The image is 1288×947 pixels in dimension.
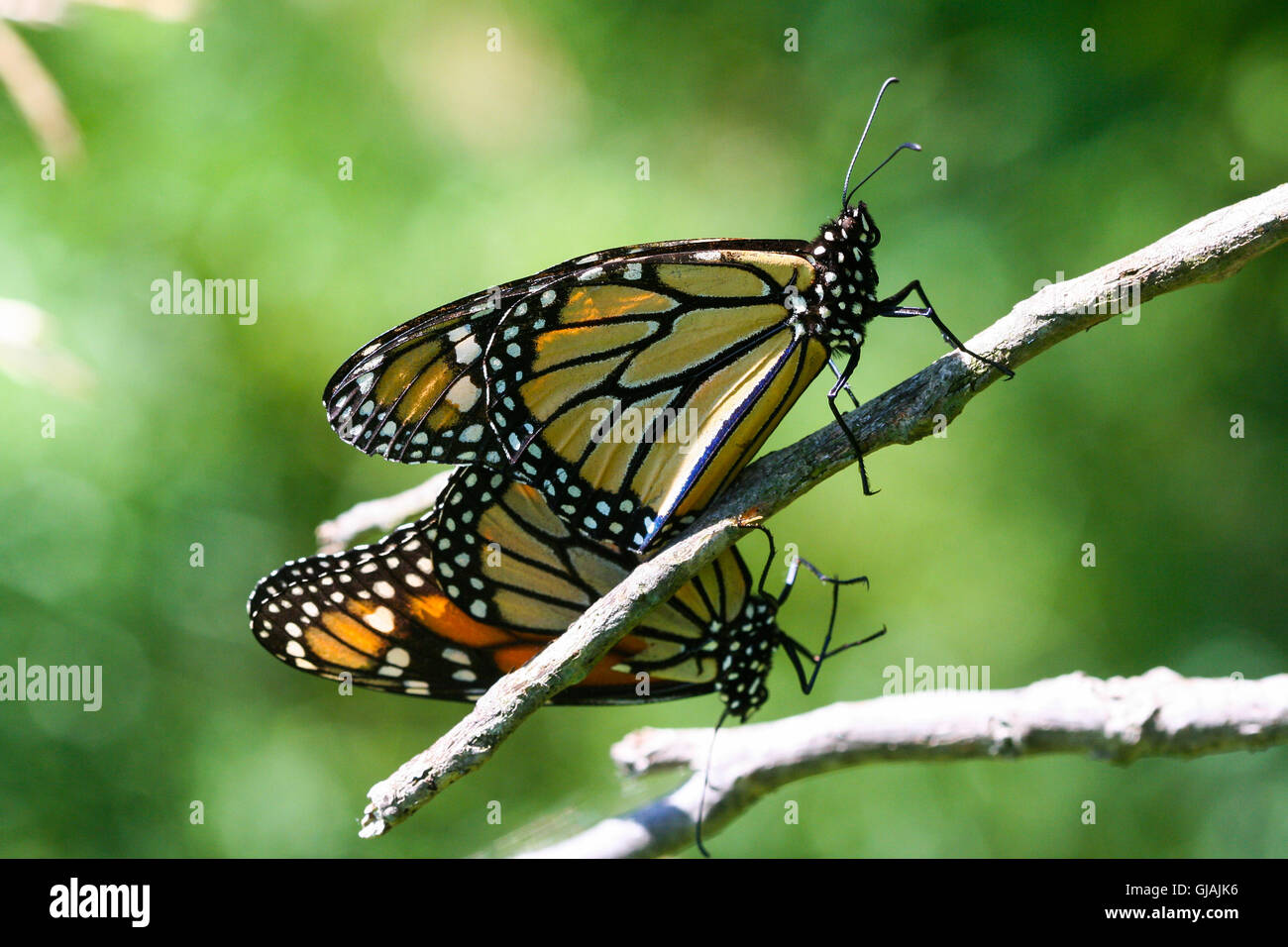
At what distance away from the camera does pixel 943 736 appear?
127cm

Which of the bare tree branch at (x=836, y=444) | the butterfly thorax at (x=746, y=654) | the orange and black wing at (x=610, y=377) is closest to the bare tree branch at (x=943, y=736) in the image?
the butterfly thorax at (x=746, y=654)

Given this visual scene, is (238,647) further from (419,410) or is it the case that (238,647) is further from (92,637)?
(419,410)

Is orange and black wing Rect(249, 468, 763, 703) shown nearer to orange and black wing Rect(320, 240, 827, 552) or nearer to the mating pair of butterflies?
the mating pair of butterflies

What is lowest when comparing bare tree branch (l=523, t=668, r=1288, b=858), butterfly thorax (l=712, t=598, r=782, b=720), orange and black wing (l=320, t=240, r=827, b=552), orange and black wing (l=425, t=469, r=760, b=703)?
bare tree branch (l=523, t=668, r=1288, b=858)

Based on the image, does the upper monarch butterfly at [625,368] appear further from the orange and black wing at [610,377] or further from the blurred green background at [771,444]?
the blurred green background at [771,444]

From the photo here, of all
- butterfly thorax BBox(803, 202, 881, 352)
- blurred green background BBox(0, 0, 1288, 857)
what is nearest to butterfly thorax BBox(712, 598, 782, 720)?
butterfly thorax BBox(803, 202, 881, 352)

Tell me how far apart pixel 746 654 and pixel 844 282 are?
559 mm

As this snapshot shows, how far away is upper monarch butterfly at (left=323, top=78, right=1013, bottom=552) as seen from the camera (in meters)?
1.23

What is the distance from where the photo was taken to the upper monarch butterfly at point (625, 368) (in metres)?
1.23

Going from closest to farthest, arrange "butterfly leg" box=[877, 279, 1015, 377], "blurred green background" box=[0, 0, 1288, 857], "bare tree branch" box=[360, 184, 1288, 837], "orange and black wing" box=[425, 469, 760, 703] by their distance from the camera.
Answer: "bare tree branch" box=[360, 184, 1288, 837] → "butterfly leg" box=[877, 279, 1015, 377] → "orange and black wing" box=[425, 469, 760, 703] → "blurred green background" box=[0, 0, 1288, 857]

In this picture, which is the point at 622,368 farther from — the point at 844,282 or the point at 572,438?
the point at 844,282

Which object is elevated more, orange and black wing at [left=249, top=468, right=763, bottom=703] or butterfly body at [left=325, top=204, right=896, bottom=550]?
butterfly body at [left=325, top=204, right=896, bottom=550]

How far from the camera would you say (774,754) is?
1.33 meters

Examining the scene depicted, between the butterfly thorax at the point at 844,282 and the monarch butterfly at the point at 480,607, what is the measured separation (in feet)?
1.15
